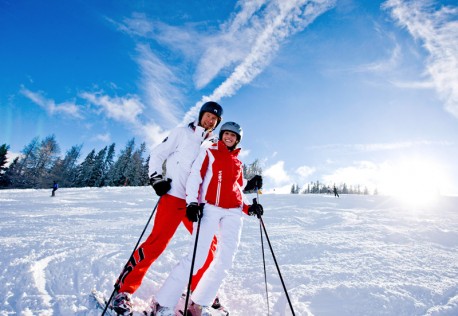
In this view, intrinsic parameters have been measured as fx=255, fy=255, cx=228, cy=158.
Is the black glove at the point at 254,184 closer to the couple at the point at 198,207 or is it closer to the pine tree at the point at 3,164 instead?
the couple at the point at 198,207

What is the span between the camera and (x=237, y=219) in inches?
125

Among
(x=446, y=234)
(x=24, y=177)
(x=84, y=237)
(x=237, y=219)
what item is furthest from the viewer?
(x=24, y=177)

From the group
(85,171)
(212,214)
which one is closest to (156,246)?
(212,214)

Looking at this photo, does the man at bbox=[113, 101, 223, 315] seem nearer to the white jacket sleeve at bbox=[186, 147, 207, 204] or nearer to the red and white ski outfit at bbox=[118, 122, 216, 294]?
the red and white ski outfit at bbox=[118, 122, 216, 294]

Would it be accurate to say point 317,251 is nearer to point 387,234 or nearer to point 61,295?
point 387,234

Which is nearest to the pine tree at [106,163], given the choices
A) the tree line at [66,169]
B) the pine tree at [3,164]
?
the tree line at [66,169]

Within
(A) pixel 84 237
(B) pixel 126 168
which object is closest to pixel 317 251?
(A) pixel 84 237

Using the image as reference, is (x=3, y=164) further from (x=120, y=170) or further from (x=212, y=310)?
(x=212, y=310)

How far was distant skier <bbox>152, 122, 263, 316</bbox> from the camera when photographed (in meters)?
2.71

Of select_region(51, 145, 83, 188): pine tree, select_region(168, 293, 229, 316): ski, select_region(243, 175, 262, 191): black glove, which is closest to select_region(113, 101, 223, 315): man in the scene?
select_region(168, 293, 229, 316): ski

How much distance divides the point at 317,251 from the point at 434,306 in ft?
7.42

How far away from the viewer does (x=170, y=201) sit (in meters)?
3.23

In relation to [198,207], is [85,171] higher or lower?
higher

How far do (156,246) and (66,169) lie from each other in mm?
70550
